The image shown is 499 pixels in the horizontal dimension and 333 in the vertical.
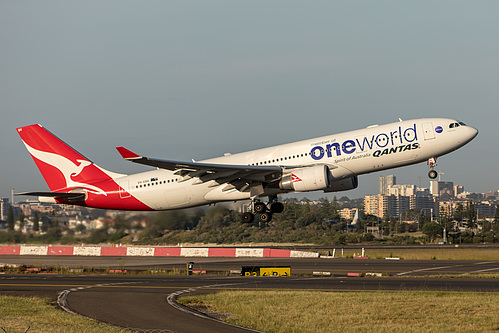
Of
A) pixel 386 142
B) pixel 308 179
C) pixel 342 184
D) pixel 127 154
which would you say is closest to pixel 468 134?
pixel 386 142

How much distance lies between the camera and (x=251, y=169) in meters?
41.1

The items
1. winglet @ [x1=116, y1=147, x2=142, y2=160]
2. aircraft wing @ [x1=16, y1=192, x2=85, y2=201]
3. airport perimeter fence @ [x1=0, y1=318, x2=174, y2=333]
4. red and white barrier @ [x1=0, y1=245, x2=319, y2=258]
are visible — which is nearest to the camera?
airport perimeter fence @ [x1=0, y1=318, x2=174, y2=333]

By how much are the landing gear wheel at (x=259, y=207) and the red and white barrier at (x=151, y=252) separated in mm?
12452

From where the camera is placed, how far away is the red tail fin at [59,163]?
4816 centimetres

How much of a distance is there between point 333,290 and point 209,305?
699 cm

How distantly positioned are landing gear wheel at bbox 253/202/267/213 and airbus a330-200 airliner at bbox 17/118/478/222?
76mm

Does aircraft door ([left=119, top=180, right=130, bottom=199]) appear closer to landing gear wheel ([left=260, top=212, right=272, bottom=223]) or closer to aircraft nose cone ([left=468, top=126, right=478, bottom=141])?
→ landing gear wheel ([left=260, top=212, right=272, bottom=223])

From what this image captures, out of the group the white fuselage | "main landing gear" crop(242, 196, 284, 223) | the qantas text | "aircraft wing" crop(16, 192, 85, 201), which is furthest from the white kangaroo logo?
the qantas text

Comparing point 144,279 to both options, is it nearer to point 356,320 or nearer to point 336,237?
point 356,320

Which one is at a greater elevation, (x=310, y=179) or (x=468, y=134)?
(x=468, y=134)

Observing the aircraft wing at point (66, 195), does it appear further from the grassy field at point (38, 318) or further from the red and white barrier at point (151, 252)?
the grassy field at point (38, 318)

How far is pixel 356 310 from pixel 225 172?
2082 centimetres

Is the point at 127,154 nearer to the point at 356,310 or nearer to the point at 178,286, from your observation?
the point at 178,286

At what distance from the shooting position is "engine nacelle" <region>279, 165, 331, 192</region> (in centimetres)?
4025
